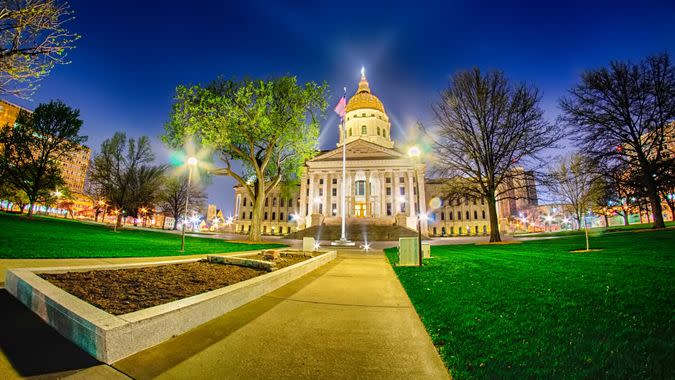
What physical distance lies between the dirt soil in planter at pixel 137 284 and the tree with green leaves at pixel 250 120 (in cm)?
1691

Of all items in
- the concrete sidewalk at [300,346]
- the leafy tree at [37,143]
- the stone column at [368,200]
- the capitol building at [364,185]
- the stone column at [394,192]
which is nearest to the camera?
the concrete sidewalk at [300,346]

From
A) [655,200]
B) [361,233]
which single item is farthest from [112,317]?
[361,233]

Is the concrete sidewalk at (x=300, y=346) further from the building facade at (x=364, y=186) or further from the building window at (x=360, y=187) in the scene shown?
the building window at (x=360, y=187)

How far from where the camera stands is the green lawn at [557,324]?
2594 mm

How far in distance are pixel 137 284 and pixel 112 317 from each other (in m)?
2.61

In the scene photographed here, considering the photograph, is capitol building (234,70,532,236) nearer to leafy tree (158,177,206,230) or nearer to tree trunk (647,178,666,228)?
leafy tree (158,177,206,230)

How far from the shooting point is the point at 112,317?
2.84 metres

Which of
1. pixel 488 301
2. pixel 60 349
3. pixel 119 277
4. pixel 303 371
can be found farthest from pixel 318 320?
pixel 119 277

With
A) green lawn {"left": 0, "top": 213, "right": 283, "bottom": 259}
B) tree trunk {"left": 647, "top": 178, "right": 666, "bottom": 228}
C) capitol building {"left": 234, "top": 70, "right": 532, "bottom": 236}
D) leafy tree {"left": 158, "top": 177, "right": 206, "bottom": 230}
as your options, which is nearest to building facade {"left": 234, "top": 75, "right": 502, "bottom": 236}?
capitol building {"left": 234, "top": 70, "right": 532, "bottom": 236}

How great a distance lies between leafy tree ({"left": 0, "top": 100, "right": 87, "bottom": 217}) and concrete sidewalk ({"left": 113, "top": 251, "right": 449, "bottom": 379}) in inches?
1661

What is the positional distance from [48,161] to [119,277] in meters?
39.7

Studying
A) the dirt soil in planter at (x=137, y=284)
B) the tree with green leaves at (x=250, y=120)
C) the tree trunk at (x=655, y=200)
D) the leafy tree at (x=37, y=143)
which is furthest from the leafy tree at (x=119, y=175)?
the tree trunk at (x=655, y=200)

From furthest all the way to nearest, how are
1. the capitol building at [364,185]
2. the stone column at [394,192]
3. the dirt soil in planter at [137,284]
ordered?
the stone column at [394,192], the capitol building at [364,185], the dirt soil in planter at [137,284]

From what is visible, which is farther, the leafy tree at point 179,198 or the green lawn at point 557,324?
the leafy tree at point 179,198
